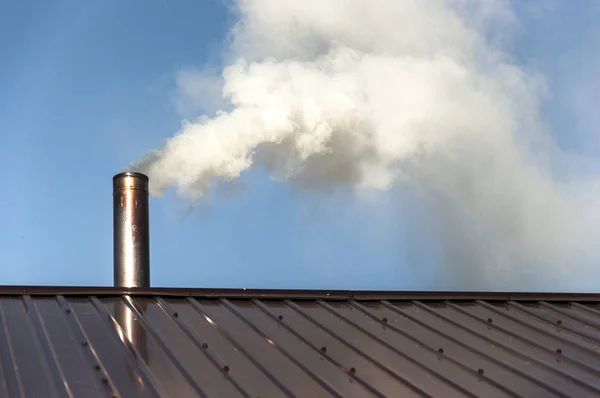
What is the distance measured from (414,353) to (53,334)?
3336 mm

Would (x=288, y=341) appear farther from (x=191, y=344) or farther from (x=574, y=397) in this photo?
(x=574, y=397)

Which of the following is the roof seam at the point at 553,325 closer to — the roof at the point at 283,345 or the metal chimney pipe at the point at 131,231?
the roof at the point at 283,345

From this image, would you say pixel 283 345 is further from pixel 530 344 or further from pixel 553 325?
pixel 553 325

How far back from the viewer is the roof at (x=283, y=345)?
6926 millimetres

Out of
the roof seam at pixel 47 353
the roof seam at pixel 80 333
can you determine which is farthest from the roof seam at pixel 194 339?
the roof seam at pixel 47 353

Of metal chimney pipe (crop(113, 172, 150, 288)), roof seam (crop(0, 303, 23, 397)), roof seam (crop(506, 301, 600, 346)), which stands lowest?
roof seam (crop(0, 303, 23, 397))

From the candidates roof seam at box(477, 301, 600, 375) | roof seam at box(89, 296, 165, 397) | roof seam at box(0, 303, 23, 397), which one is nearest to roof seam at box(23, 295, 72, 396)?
roof seam at box(0, 303, 23, 397)

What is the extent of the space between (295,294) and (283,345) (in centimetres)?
165

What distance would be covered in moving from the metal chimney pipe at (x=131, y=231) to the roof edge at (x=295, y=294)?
10.0 feet

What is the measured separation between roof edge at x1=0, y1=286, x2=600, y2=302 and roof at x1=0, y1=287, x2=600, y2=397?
0.06 ft

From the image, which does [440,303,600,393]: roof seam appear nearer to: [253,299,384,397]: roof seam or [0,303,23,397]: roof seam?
[253,299,384,397]: roof seam

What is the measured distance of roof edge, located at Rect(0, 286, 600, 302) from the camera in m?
8.78

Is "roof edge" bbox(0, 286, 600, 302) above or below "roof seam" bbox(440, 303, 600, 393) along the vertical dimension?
above

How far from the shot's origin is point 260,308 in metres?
9.16
